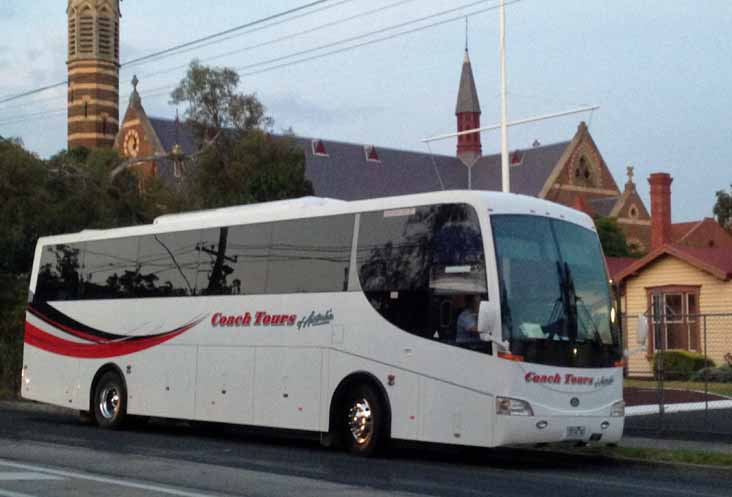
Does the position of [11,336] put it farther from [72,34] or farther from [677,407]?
[72,34]

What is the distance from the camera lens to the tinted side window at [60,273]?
72.5 ft

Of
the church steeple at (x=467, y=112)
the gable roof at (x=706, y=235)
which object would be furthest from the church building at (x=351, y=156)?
the gable roof at (x=706, y=235)

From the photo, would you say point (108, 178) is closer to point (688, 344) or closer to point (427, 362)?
point (688, 344)

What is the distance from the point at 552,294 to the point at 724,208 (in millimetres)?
76413

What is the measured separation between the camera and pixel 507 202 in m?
15.4

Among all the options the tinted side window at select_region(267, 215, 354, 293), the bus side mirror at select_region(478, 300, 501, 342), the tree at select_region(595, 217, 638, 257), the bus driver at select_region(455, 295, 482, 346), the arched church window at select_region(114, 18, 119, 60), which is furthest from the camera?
the arched church window at select_region(114, 18, 119, 60)

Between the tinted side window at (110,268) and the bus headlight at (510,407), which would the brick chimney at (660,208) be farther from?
the bus headlight at (510,407)

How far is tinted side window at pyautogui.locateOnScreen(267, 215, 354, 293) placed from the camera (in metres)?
16.9

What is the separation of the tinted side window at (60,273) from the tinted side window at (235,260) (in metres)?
3.85

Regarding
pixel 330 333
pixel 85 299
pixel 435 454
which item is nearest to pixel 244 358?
pixel 330 333

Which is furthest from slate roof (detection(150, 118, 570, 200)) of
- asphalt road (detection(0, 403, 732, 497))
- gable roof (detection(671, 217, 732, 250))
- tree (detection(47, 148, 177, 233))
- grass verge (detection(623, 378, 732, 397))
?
asphalt road (detection(0, 403, 732, 497))

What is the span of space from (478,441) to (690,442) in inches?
186

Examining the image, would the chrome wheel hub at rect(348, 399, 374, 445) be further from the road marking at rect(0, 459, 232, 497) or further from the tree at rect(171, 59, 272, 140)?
the tree at rect(171, 59, 272, 140)

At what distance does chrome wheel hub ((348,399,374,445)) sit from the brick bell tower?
84286 millimetres
